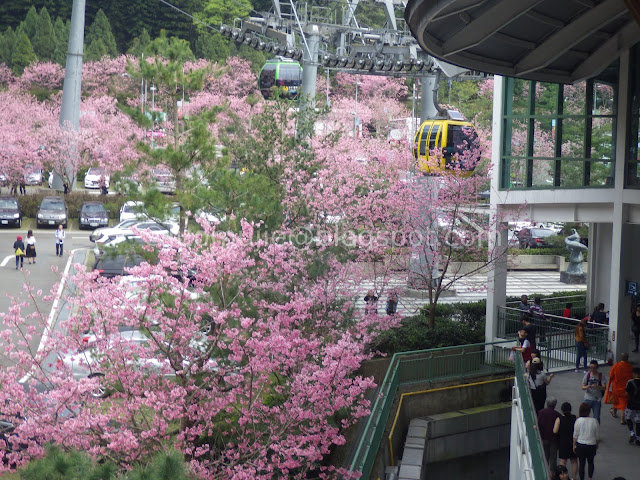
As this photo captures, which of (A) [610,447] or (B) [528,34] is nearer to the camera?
(A) [610,447]

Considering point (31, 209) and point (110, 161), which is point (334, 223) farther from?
point (110, 161)

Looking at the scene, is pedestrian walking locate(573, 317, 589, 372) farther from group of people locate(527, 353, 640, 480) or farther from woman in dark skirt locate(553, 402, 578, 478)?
woman in dark skirt locate(553, 402, 578, 478)

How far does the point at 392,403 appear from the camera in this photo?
18203 millimetres

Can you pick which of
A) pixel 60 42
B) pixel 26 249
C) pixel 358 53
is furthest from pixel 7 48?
pixel 358 53

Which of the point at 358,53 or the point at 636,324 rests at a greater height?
the point at 358,53

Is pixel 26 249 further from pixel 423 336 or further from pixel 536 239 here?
pixel 536 239

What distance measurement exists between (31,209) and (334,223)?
32.0 m

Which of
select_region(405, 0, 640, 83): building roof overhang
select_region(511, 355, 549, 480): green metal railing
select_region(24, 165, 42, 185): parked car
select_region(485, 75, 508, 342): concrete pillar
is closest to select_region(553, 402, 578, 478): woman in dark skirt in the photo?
select_region(511, 355, 549, 480): green metal railing

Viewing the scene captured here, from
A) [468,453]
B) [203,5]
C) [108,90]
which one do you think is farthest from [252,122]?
[203,5]

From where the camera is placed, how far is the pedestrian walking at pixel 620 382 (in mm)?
14734

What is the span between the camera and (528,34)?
18109 mm

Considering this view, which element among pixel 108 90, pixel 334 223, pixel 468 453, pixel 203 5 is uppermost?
pixel 203 5

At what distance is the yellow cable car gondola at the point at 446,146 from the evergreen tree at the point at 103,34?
2317 inches

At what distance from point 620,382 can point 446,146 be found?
37.9 ft
